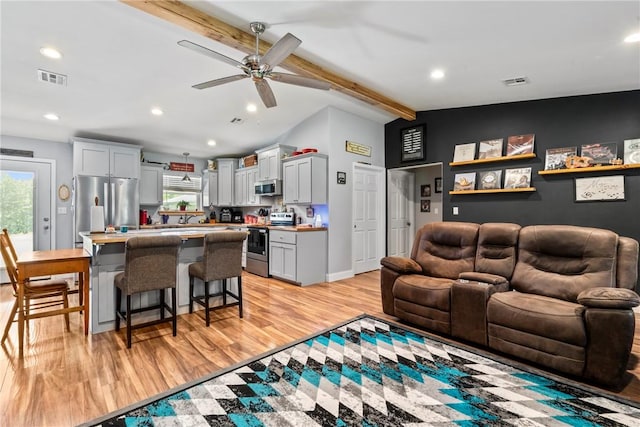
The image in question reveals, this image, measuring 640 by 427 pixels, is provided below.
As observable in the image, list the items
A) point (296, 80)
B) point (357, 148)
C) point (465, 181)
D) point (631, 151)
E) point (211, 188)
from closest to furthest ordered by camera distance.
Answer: point (296, 80), point (631, 151), point (465, 181), point (357, 148), point (211, 188)

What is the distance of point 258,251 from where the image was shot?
5.52 meters

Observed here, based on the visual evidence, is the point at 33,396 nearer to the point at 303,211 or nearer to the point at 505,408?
the point at 505,408

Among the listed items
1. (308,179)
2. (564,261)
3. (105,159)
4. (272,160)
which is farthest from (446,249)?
(105,159)

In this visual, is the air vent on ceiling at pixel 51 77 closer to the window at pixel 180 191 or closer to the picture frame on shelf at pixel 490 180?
the window at pixel 180 191

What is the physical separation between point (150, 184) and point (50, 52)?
12.2ft

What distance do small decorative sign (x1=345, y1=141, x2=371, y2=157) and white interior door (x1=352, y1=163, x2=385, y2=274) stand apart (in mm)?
248

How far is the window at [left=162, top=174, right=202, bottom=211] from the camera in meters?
7.01

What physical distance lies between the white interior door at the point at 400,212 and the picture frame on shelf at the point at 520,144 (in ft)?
6.96

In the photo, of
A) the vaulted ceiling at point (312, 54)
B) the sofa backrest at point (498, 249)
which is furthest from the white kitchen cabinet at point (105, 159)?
the sofa backrest at point (498, 249)

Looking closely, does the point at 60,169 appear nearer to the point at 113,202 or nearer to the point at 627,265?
the point at 113,202

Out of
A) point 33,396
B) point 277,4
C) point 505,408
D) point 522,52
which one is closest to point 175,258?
point 33,396

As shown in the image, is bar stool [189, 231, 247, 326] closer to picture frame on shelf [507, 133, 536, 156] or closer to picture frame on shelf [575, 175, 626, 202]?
picture frame on shelf [507, 133, 536, 156]

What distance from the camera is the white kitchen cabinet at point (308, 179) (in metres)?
4.95

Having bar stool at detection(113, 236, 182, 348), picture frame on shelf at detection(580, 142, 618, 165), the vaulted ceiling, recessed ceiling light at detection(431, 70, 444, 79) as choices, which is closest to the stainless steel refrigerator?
the vaulted ceiling
